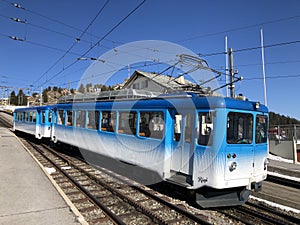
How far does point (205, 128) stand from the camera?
20.4 feet

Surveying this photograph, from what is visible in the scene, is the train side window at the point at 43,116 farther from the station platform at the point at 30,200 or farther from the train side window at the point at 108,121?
the train side window at the point at 108,121

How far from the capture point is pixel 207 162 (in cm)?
596

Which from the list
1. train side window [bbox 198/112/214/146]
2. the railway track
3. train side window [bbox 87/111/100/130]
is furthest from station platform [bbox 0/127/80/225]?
train side window [bbox 198/112/214/146]

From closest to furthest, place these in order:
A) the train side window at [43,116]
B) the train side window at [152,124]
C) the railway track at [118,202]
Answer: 1. the railway track at [118,202]
2. the train side window at [152,124]
3. the train side window at [43,116]

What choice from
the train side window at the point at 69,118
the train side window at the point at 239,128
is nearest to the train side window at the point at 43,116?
the train side window at the point at 69,118

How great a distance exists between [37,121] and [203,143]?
15.1 meters

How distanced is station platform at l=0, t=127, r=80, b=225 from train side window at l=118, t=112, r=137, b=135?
2.78 m

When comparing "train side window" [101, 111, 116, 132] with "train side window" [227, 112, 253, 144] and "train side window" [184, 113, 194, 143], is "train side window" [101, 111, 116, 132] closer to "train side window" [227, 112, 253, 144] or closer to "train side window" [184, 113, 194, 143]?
"train side window" [184, 113, 194, 143]

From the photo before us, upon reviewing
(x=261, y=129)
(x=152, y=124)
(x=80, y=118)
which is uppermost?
(x=80, y=118)

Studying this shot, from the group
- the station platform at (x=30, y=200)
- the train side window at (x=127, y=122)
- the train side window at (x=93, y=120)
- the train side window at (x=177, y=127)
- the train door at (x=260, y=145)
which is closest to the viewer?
the station platform at (x=30, y=200)

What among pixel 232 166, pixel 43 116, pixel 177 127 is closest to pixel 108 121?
pixel 177 127

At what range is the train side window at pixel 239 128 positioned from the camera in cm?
608

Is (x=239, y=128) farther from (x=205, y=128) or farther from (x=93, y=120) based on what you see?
(x=93, y=120)

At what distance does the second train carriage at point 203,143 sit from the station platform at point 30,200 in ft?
8.53
